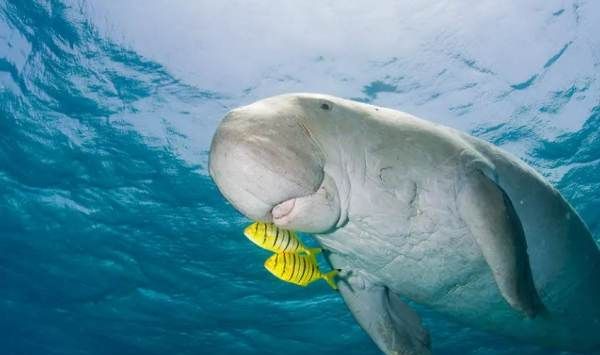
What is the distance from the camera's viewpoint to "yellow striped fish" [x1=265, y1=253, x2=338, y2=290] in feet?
13.8

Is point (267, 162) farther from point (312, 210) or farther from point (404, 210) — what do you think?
point (404, 210)

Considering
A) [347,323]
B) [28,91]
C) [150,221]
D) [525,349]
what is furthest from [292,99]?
[525,349]

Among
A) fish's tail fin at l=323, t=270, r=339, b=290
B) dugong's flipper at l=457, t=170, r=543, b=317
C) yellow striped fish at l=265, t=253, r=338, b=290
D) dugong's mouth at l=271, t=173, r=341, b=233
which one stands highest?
yellow striped fish at l=265, t=253, r=338, b=290

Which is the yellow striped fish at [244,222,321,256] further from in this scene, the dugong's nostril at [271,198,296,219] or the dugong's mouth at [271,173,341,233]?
the dugong's nostril at [271,198,296,219]

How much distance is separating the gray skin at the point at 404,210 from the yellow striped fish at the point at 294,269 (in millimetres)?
258

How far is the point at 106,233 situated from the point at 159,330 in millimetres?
10169

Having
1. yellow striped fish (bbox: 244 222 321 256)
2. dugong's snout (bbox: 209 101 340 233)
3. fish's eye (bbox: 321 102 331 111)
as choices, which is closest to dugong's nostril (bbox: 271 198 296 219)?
dugong's snout (bbox: 209 101 340 233)

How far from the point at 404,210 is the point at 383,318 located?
1.65 meters

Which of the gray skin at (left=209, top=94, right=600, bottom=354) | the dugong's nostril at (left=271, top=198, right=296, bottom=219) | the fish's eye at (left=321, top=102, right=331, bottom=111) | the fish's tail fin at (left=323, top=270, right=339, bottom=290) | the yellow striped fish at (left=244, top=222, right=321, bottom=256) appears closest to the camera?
the gray skin at (left=209, top=94, right=600, bottom=354)

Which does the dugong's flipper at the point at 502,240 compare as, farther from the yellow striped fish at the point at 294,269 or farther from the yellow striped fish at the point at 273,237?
the yellow striped fish at the point at 294,269

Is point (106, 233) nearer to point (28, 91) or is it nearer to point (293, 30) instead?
point (28, 91)

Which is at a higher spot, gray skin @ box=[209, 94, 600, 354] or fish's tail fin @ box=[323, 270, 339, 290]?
fish's tail fin @ box=[323, 270, 339, 290]

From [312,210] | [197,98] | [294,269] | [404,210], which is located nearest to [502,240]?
[404,210]

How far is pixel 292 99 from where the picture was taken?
2643 millimetres
